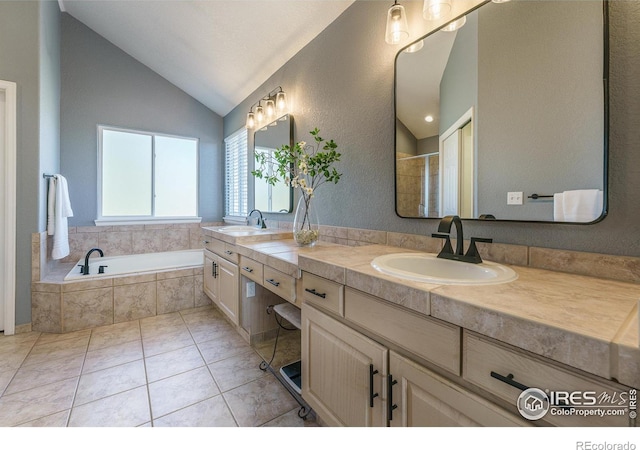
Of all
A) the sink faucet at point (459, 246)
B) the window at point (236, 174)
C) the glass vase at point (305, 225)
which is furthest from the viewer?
the window at point (236, 174)

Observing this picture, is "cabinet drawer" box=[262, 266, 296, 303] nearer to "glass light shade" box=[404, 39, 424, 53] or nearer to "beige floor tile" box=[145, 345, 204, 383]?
"beige floor tile" box=[145, 345, 204, 383]

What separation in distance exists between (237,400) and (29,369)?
59.5 inches

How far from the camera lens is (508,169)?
1.19 meters

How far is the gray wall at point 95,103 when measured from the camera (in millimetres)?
3305

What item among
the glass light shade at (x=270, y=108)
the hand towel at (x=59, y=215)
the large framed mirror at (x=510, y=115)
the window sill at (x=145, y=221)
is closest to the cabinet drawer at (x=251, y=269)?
the large framed mirror at (x=510, y=115)

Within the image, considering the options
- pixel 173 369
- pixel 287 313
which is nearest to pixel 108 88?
pixel 173 369

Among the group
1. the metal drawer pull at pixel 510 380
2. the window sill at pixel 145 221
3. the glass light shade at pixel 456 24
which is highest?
the glass light shade at pixel 456 24

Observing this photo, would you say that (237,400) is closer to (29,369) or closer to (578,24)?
(29,369)

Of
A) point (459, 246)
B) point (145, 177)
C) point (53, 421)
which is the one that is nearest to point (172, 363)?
point (53, 421)

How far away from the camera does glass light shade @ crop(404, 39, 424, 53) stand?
1.53 metres

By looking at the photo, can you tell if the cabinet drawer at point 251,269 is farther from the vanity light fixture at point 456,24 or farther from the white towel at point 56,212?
the white towel at point 56,212

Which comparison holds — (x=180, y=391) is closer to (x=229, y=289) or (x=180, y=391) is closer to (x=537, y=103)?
(x=229, y=289)

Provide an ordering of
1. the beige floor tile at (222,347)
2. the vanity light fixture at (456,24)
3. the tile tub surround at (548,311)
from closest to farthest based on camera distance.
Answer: the tile tub surround at (548,311) → the vanity light fixture at (456,24) → the beige floor tile at (222,347)

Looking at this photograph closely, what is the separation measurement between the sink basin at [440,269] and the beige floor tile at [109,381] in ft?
5.69
